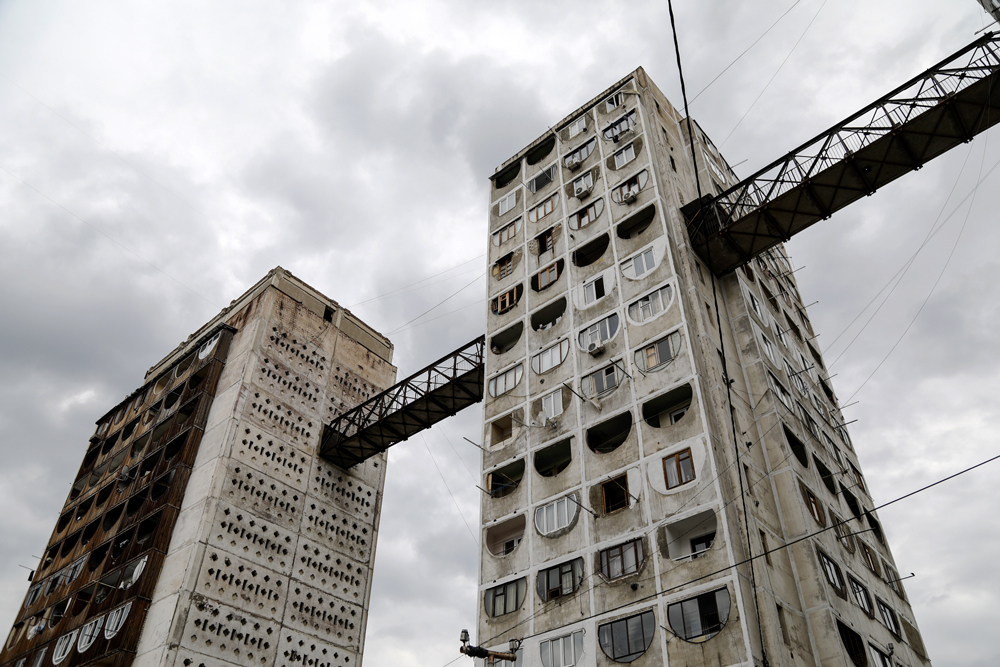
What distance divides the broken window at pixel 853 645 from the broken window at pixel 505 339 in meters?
17.0

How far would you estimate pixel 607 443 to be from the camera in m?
28.2

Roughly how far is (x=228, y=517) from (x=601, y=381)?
1936 centimetres

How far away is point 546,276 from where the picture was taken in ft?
115

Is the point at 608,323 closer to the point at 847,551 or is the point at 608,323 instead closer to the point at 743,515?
the point at 743,515

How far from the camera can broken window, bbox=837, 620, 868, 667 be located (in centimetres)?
2339

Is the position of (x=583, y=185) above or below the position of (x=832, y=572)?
above

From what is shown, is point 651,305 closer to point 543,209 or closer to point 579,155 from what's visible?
point 543,209

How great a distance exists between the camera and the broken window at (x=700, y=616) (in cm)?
2106

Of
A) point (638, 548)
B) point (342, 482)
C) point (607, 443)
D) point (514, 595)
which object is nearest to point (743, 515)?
point (638, 548)

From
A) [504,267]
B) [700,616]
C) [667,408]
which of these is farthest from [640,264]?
[700,616]

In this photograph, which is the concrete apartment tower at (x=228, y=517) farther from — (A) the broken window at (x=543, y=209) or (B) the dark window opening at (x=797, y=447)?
(B) the dark window opening at (x=797, y=447)

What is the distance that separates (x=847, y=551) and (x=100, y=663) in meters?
31.0

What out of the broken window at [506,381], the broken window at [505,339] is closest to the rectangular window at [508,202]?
the broken window at [505,339]

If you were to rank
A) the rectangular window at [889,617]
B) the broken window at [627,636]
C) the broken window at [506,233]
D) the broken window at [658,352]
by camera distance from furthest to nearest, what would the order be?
1. the broken window at [506,233]
2. the rectangular window at [889,617]
3. the broken window at [658,352]
4. the broken window at [627,636]
